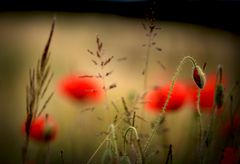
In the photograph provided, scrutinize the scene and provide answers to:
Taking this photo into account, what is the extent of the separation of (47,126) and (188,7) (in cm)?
475

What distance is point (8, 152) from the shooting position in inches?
74.4

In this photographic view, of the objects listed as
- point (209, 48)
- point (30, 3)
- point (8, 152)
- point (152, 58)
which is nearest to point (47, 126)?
point (8, 152)

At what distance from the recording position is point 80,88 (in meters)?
1.66

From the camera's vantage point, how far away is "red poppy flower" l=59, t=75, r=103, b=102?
1.62 m

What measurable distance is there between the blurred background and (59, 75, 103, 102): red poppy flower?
0.30m

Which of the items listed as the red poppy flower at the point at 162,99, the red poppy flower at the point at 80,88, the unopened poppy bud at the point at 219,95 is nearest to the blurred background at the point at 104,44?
the red poppy flower at the point at 80,88

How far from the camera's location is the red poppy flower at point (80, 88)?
5.32ft

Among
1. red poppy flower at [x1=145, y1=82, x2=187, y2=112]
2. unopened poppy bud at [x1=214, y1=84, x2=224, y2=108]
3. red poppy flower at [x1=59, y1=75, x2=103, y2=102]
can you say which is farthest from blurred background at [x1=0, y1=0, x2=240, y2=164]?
unopened poppy bud at [x1=214, y1=84, x2=224, y2=108]

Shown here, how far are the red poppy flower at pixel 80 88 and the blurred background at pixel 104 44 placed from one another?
0.30 meters

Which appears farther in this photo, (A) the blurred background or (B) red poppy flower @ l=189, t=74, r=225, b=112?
(A) the blurred background

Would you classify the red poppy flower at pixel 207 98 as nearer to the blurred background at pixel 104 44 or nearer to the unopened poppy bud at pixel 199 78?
the unopened poppy bud at pixel 199 78

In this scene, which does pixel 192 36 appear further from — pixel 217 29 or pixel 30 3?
pixel 30 3

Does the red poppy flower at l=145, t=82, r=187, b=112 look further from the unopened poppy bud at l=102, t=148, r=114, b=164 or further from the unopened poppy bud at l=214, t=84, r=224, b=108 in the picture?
the unopened poppy bud at l=102, t=148, r=114, b=164

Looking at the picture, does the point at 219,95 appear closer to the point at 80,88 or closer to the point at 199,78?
the point at 199,78
